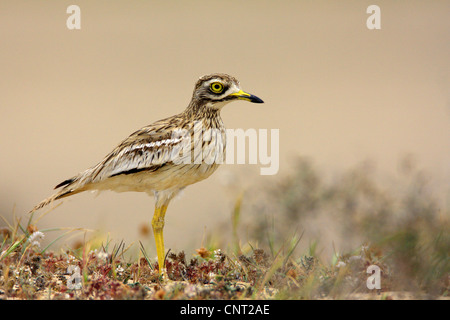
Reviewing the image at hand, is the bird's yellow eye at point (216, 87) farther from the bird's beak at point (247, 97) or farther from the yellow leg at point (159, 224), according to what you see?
the yellow leg at point (159, 224)

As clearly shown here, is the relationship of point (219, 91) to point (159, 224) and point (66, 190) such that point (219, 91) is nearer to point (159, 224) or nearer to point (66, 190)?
point (159, 224)

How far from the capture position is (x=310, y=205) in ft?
18.2

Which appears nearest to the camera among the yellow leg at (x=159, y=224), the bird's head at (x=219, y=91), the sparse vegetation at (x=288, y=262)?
the sparse vegetation at (x=288, y=262)

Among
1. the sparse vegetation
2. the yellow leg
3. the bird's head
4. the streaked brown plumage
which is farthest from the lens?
the yellow leg

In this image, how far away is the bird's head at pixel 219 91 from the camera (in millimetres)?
5551

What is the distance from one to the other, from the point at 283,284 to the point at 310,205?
3.71ft

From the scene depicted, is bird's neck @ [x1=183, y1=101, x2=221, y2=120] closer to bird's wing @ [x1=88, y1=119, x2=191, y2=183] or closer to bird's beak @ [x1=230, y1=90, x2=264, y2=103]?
bird's wing @ [x1=88, y1=119, x2=191, y2=183]

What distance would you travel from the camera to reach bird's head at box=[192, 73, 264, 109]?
5.55 metres

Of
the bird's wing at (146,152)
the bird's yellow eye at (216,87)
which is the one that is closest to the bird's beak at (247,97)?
the bird's yellow eye at (216,87)

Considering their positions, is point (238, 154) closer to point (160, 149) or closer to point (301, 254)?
point (160, 149)

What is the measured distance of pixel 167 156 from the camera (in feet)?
17.7

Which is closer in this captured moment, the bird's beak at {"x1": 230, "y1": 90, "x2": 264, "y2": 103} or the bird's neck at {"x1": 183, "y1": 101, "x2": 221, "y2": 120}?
the bird's beak at {"x1": 230, "y1": 90, "x2": 264, "y2": 103}

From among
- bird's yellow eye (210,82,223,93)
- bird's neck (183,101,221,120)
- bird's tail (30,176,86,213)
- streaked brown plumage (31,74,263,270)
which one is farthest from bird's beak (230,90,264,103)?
bird's tail (30,176,86,213)
